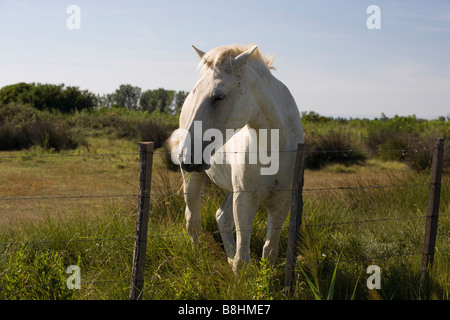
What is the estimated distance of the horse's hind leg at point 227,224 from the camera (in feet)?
13.6

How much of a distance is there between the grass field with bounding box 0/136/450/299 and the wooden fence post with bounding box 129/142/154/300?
0.14 metres

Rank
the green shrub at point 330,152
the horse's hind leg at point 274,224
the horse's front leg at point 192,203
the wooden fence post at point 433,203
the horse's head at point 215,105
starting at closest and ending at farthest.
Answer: the horse's head at point 215,105, the horse's hind leg at point 274,224, the wooden fence post at point 433,203, the horse's front leg at point 192,203, the green shrub at point 330,152

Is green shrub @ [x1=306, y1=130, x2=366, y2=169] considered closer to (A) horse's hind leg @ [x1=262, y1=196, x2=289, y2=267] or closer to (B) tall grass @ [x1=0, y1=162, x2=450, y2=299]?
(B) tall grass @ [x1=0, y1=162, x2=450, y2=299]

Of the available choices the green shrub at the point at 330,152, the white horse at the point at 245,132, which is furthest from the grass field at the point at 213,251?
the green shrub at the point at 330,152

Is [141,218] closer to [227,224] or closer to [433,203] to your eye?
[227,224]

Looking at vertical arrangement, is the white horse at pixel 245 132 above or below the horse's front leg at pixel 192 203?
above

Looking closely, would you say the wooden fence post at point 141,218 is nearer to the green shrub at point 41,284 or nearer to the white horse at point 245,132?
the white horse at point 245,132

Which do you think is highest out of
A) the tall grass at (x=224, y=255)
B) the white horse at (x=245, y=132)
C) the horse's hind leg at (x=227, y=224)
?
the white horse at (x=245, y=132)

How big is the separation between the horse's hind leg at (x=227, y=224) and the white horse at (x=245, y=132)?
0.12 metres

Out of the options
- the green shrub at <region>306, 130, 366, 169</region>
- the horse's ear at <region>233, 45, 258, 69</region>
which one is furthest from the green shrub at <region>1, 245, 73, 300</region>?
the green shrub at <region>306, 130, 366, 169</region>
